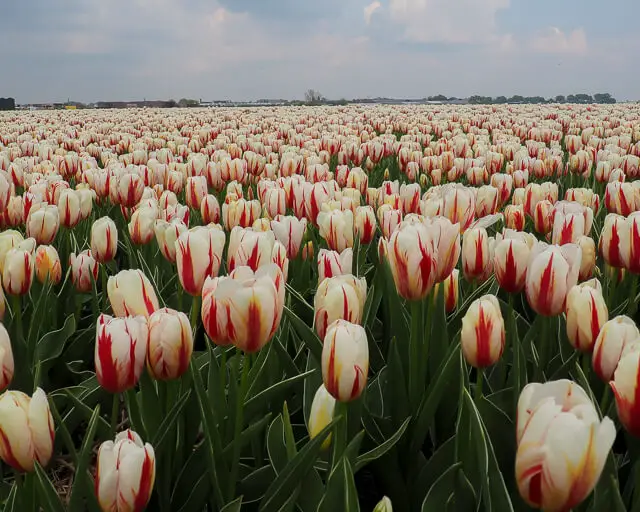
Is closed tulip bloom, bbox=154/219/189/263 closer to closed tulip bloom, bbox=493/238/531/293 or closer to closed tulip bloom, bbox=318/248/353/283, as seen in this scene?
closed tulip bloom, bbox=318/248/353/283

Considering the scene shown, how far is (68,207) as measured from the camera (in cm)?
288

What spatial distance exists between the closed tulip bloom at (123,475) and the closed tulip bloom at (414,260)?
27.9 inches

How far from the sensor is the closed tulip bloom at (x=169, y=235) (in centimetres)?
205

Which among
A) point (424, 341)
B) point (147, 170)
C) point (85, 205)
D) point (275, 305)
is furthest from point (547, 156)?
point (275, 305)

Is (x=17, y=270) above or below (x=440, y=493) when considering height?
above

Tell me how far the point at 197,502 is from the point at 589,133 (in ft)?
23.4

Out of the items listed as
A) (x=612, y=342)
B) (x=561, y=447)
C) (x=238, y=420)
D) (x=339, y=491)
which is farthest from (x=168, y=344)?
(x=612, y=342)

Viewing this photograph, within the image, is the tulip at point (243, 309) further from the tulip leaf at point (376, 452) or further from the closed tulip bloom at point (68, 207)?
the closed tulip bloom at point (68, 207)

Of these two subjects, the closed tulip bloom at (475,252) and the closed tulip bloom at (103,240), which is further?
the closed tulip bloom at (103,240)

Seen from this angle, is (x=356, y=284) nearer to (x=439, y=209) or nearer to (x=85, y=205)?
(x=439, y=209)

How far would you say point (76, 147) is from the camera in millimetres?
7004

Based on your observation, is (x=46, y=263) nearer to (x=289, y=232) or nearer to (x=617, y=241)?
(x=289, y=232)

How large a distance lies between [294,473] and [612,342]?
67cm

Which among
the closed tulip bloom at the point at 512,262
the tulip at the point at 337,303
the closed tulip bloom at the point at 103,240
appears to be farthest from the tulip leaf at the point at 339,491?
the closed tulip bloom at the point at 103,240
